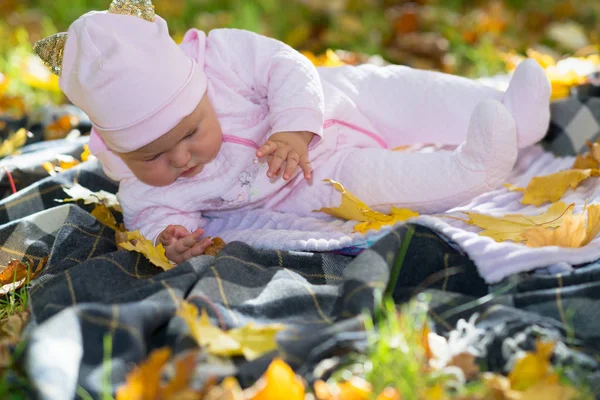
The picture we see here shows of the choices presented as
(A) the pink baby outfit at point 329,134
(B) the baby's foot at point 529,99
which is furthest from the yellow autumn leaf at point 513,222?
(B) the baby's foot at point 529,99

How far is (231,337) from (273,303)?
196 millimetres

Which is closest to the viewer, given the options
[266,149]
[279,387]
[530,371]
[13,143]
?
[279,387]

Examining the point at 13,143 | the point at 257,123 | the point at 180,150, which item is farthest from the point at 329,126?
the point at 13,143

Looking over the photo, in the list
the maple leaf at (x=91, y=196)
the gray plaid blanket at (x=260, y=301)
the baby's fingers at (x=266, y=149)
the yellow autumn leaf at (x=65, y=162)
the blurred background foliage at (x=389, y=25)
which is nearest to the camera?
the gray plaid blanket at (x=260, y=301)

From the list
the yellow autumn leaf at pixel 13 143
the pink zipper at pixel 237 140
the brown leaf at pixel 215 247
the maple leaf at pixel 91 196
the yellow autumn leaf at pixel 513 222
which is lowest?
the yellow autumn leaf at pixel 13 143

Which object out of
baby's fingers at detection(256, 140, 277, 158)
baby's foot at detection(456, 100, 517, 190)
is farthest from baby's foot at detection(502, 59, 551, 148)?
baby's fingers at detection(256, 140, 277, 158)

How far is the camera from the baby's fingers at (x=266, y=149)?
171 cm

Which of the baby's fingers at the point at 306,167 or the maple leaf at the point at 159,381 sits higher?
the maple leaf at the point at 159,381

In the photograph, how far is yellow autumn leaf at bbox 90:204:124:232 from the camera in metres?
2.01

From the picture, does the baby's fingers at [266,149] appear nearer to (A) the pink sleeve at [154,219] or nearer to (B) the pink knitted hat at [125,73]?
(B) the pink knitted hat at [125,73]

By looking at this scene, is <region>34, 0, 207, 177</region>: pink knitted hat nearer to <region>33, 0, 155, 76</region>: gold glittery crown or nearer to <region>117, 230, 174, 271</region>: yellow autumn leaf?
<region>33, 0, 155, 76</region>: gold glittery crown

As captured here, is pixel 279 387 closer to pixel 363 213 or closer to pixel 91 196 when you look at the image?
pixel 363 213

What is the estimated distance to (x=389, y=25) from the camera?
4465 mm

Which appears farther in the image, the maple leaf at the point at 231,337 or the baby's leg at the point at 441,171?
the baby's leg at the point at 441,171
